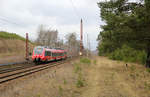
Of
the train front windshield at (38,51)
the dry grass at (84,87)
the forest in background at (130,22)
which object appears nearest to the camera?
the dry grass at (84,87)

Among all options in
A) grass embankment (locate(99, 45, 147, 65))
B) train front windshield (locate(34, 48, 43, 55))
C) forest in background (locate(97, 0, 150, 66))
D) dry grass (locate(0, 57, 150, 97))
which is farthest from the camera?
grass embankment (locate(99, 45, 147, 65))

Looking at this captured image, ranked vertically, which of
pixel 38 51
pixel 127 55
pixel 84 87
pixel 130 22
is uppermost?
pixel 130 22

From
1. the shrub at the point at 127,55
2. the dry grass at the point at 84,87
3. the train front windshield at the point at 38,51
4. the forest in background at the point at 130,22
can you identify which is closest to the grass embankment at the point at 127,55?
the shrub at the point at 127,55

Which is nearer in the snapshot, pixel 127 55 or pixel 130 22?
pixel 130 22

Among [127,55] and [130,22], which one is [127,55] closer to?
[127,55]

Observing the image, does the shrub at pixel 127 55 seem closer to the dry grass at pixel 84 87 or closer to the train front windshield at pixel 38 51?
the train front windshield at pixel 38 51

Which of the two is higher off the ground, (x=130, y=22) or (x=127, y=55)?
(x=130, y=22)

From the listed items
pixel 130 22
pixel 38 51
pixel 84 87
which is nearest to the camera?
pixel 84 87

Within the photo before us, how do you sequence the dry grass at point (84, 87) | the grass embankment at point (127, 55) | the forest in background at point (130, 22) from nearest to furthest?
the dry grass at point (84, 87)
the forest in background at point (130, 22)
the grass embankment at point (127, 55)

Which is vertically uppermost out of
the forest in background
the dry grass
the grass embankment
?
the forest in background

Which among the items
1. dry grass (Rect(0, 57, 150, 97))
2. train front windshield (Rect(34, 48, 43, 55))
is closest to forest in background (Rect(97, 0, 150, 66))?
dry grass (Rect(0, 57, 150, 97))

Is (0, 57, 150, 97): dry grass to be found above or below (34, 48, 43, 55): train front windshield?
below

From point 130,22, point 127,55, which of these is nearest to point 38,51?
point 130,22

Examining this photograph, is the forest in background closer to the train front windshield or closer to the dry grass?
the dry grass
